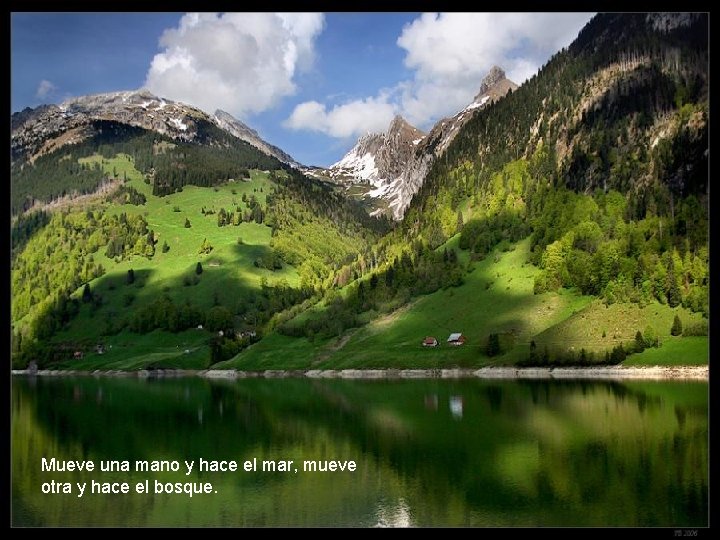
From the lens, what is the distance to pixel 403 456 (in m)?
63.9

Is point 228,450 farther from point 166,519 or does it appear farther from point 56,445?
point 166,519

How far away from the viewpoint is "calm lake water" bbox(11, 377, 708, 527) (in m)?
45.5

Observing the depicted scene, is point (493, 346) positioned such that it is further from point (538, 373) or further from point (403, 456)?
point (403, 456)

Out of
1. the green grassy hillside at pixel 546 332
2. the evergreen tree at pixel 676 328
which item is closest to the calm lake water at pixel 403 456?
the evergreen tree at pixel 676 328

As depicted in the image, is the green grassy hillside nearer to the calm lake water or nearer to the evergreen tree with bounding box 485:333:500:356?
the evergreen tree with bounding box 485:333:500:356

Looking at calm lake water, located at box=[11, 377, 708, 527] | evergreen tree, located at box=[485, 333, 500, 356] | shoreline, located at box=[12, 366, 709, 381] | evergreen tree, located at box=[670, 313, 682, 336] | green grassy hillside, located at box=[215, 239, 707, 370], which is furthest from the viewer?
evergreen tree, located at box=[485, 333, 500, 356]

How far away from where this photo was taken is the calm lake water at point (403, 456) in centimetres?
4547

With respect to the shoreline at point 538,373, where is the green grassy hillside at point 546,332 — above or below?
above

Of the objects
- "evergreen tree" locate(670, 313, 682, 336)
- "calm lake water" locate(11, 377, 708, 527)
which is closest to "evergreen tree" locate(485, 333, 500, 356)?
"evergreen tree" locate(670, 313, 682, 336)

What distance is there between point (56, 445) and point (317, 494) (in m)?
37.6

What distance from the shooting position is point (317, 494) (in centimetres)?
4981

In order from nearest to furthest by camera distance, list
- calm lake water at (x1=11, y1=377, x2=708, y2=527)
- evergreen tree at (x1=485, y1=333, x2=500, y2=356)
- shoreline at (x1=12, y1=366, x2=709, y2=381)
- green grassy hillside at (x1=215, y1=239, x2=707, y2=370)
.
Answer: calm lake water at (x1=11, y1=377, x2=708, y2=527), shoreline at (x1=12, y1=366, x2=709, y2=381), green grassy hillside at (x1=215, y1=239, x2=707, y2=370), evergreen tree at (x1=485, y1=333, x2=500, y2=356)

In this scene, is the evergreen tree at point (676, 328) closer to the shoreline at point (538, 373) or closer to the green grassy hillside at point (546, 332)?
the green grassy hillside at point (546, 332)
